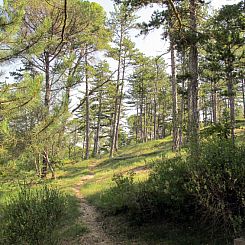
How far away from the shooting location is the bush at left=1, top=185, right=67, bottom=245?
15.5 ft

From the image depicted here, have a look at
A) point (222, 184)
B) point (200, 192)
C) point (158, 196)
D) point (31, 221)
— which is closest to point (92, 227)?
point (158, 196)

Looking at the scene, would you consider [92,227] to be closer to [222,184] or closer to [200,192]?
[200,192]

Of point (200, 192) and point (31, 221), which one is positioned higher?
point (200, 192)

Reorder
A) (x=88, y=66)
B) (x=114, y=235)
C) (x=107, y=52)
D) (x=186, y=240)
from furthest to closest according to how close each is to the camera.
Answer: (x=107, y=52)
(x=88, y=66)
(x=114, y=235)
(x=186, y=240)

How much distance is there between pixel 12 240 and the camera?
15.5 ft

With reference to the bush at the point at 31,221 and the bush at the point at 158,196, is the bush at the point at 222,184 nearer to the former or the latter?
the bush at the point at 158,196

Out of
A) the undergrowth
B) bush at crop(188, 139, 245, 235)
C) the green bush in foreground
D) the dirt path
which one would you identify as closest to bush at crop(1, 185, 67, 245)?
the undergrowth

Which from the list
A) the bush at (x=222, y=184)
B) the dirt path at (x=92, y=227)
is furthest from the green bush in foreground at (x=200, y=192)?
the dirt path at (x=92, y=227)

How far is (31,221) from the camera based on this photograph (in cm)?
475

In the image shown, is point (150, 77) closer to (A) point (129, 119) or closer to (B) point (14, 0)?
(A) point (129, 119)

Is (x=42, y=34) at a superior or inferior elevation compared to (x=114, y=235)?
superior

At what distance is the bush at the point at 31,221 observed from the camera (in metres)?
4.73

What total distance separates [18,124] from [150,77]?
23.0 m

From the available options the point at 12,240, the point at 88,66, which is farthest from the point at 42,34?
the point at 88,66
